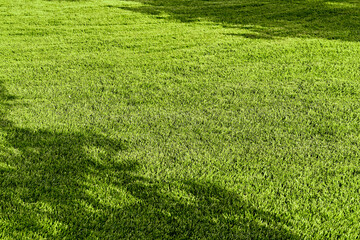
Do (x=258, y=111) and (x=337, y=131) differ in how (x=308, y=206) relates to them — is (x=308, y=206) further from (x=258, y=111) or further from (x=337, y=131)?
(x=258, y=111)

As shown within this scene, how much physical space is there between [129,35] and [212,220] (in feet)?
23.4

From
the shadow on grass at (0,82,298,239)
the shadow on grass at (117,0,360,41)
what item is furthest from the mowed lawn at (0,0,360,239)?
the shadow on grass at (117,0,360,41)

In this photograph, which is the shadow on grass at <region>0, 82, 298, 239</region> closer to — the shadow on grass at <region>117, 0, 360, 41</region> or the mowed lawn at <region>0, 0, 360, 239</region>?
the mowed lawn at <region>0, 0, 360, 239</region>

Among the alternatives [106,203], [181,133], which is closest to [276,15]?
[181,133]

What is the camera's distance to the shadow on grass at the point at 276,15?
9.50 meters

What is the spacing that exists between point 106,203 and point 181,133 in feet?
5.62

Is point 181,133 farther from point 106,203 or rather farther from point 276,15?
point 276,15

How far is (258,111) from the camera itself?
566 centimetres

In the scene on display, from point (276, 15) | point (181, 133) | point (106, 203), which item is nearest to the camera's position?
point (106, 203)

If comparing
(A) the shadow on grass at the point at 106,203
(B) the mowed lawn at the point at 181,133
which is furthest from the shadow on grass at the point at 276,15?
(A) the shadow on grass at the point at 106,203

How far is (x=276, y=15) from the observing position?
10.9m

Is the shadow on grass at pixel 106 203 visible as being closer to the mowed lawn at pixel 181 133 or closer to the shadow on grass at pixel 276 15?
the mowed lawn at pixel 181 133

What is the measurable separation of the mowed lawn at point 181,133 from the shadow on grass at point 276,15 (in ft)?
0.49

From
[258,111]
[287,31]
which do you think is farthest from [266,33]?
[258,111]
